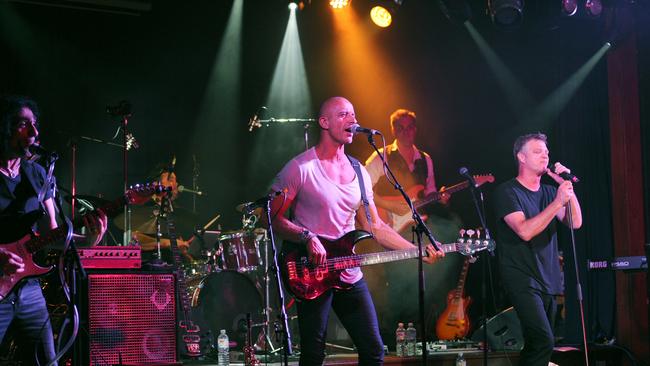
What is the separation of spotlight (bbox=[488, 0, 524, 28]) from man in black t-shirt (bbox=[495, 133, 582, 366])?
242cm

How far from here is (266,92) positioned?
10.7 metres

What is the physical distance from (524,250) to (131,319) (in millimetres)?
3423

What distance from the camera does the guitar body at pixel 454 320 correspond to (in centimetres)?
944

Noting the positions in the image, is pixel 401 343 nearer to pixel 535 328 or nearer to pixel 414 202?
pixel 535 328

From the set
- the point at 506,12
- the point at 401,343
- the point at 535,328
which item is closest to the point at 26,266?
the point at 535,328

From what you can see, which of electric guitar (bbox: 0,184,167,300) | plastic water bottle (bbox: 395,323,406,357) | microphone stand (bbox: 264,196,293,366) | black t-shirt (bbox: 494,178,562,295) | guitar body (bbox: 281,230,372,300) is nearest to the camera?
electric guitar (bbox: 0,184,167,300)

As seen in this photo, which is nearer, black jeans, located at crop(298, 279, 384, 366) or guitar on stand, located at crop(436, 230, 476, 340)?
black jeans, located at crop(298, 279, 384, 366)

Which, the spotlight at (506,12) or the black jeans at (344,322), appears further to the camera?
the spotlight at (506,12)

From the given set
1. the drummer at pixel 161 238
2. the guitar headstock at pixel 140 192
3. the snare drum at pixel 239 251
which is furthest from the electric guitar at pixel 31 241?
the snare drum at pixel 239 251

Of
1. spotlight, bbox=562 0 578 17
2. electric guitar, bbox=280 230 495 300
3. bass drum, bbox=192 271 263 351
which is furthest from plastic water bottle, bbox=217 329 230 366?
spotlight, bbox=562 0 578 17

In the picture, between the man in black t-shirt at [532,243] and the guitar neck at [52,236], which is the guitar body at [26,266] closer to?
the guitar neck at [52,236]

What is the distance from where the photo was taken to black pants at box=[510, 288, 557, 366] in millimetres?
6441

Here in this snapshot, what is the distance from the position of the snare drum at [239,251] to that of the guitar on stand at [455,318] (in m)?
2.58

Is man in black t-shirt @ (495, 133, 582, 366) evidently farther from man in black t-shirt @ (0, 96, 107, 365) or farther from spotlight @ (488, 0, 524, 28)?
man in black t-shirt @ (0, 96, 107, 365)
